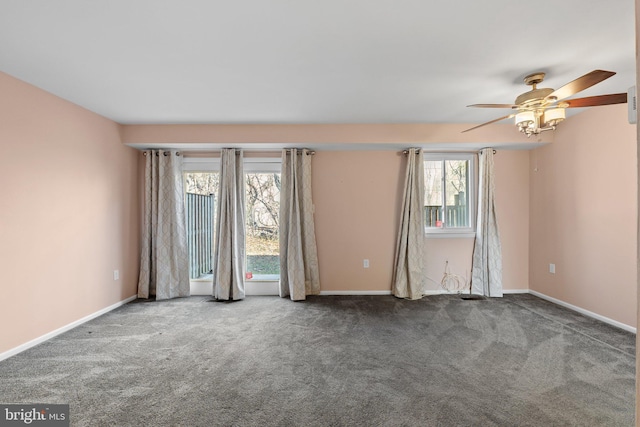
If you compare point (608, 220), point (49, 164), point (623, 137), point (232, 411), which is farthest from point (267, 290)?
point (623, 137)

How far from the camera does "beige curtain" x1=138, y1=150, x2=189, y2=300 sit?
4027mm

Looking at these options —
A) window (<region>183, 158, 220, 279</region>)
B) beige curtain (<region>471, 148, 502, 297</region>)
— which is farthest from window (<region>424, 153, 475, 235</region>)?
window (<region>183, 158, 220, 279</region>)

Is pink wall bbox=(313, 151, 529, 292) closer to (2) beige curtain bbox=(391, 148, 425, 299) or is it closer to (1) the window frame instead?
(2) beige curtain bbox=(391, 148, 425, 299)

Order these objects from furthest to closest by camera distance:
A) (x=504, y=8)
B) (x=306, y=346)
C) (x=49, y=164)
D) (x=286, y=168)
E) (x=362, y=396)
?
(x=286, y=168) → (x=49, y=164) → (x=306, y=346) → (x=362, y=396) → (x=504, y=8)

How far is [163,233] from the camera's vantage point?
13.3ft

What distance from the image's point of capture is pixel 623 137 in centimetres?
291

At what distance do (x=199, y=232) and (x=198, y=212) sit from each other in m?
0.32

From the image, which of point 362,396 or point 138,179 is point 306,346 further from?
point 138,179

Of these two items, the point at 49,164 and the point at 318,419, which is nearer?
the point at 318,419

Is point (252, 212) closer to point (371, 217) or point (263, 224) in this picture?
point (263, 224)

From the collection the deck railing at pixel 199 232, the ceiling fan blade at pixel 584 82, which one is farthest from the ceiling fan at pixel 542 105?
the deck railing at pixel 199 232

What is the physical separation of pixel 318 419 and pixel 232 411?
0.55 metres

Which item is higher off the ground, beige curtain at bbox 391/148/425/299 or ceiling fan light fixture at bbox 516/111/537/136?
ceiling fan light fixture at bbox 516/111/537/136

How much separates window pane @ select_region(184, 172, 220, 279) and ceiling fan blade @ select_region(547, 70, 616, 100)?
Result: 162 inches
